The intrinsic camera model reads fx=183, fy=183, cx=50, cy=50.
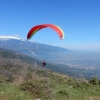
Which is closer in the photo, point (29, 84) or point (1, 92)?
point (1, 92)

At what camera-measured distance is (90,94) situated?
1936 centimetres

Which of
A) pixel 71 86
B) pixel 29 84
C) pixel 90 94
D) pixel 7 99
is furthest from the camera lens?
pixel 71 86

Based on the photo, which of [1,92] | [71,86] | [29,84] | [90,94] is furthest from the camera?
[71,86]

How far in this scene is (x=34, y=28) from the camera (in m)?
18.5

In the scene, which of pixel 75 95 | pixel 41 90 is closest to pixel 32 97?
pixel 41 90

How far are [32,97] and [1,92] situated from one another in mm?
2916

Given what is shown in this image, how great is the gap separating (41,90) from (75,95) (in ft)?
11.9

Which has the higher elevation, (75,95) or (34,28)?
(34,28)

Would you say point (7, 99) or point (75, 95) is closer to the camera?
point (7, 99)

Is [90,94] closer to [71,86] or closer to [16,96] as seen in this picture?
[71,86]

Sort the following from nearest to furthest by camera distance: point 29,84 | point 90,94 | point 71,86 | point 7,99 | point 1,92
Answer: point 7,99 → point 1,92 → point 29,84 → point 90,94 → point 71,86

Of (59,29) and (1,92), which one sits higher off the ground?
(59,29)

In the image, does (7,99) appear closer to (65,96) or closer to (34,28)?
(65,96)

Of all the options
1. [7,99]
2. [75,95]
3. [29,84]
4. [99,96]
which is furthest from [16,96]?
[99,96]
